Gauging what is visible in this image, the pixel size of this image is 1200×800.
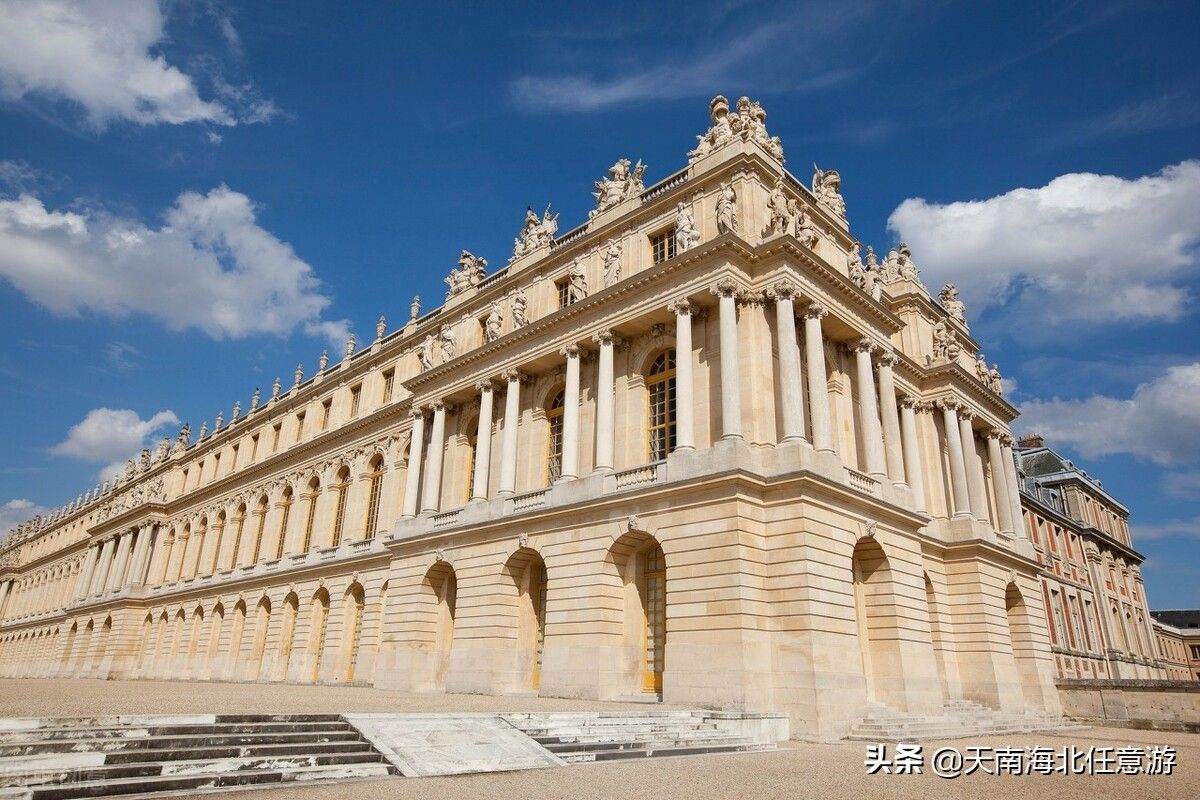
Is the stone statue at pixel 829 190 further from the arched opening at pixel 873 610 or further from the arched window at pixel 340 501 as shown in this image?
the arched window at pixel 340 501

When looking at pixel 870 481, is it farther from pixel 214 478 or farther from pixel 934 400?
pixel 214 478

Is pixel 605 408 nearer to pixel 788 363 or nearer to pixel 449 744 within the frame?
pixel 788 363

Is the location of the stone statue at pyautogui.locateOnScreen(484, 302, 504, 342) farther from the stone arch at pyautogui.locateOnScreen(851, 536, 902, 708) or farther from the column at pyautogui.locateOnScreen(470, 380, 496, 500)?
the stone arch at pyautogui.locateOnScreen(851, 536, 902, 708)

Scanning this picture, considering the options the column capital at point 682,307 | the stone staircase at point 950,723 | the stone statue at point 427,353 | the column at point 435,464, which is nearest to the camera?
the stone staircase at point 950,723

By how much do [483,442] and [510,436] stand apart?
1549 mm

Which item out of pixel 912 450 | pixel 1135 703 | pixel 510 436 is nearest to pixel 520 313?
pixel 510 436

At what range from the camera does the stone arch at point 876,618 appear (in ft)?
69.1

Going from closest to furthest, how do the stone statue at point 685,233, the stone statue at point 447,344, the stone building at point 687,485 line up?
the stone building at point 687,485 < the stone statue at point 685,233 < the stone statue at point 447,344

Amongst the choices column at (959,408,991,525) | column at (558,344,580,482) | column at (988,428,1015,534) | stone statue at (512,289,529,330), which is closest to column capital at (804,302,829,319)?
column at (558,344,580,482)

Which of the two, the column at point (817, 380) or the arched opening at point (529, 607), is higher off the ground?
the column at point (817, 380)

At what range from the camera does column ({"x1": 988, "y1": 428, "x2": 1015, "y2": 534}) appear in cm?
3117

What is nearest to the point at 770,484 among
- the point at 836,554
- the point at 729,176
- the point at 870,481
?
the point at 836,554

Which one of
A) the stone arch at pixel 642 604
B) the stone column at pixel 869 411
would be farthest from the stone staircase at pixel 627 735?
the stone column at pixel 869 411

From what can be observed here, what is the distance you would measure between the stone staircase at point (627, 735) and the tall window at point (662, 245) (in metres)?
15.0
